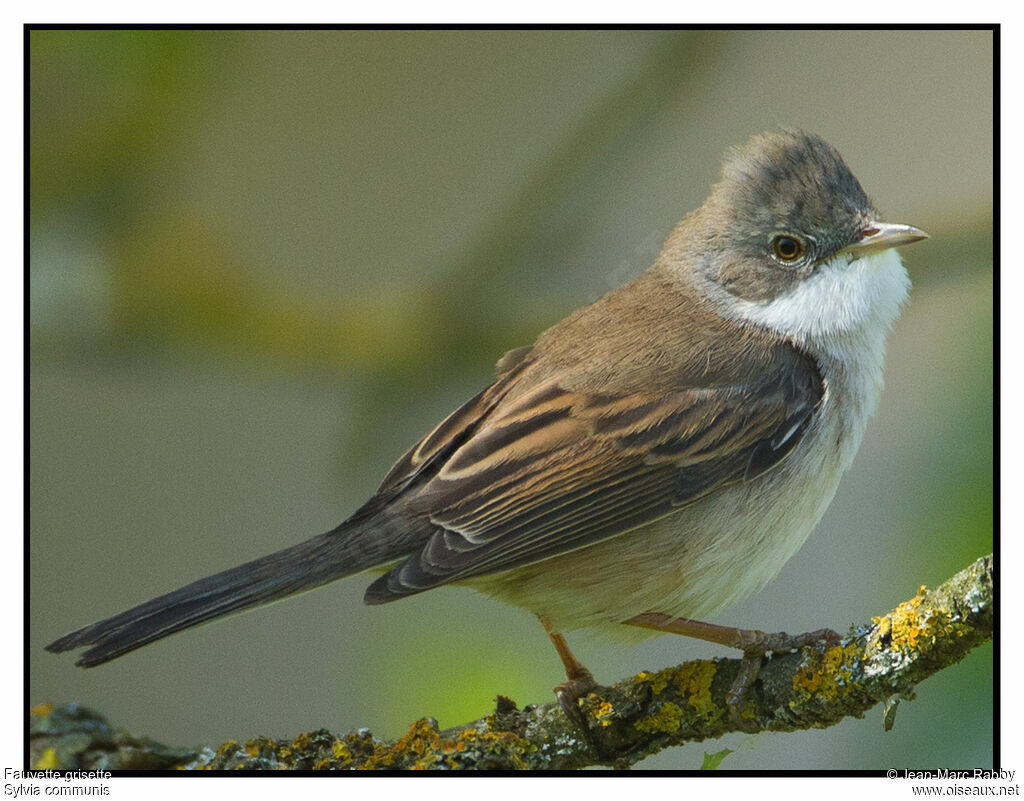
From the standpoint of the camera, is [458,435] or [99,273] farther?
[99,273]

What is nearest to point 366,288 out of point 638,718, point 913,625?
point 638,718

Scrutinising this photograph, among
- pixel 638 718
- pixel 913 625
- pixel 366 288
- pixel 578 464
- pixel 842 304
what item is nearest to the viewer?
pixel 913 625

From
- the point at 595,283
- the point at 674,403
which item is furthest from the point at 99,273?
the point at 674,403

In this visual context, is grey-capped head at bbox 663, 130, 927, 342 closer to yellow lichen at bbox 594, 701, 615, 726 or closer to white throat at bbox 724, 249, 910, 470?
white throat at bbox 724, 249, 910, 470

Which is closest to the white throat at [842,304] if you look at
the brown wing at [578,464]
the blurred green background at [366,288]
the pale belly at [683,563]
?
the brown wing at [578,464]

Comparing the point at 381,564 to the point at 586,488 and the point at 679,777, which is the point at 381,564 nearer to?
the point at 586,488

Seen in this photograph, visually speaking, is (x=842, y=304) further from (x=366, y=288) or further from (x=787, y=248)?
(x=366, y=288)

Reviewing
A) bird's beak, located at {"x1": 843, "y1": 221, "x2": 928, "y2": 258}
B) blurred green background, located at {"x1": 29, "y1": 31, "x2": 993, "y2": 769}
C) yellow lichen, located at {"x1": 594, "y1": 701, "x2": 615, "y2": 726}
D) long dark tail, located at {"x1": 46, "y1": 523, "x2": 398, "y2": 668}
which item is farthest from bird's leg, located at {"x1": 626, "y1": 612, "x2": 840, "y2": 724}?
bird's beak, located at {"x1": 843, "y1": 221, "x2": 928, "y2": 258}
